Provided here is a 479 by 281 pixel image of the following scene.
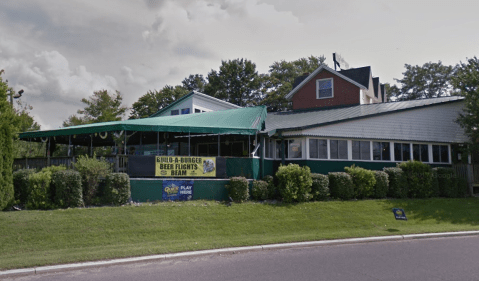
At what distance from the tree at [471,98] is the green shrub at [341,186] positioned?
8821mm

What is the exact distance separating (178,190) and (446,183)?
1369cm

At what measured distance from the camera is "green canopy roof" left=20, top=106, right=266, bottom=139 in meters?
15.8

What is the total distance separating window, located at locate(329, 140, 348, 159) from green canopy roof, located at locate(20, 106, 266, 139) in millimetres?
3857

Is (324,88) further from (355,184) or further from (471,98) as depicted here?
(355,184)

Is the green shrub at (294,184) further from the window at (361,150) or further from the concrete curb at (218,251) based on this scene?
the window at (361,150)

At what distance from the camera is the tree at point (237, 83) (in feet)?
166

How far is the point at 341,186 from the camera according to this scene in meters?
16.7

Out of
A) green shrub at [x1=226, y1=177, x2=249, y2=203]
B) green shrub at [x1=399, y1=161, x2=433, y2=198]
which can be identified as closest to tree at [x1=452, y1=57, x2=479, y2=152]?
green shrub at [x1=399, y1=161, x2=433, y2=198]

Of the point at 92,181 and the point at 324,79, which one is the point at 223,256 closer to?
the point at 92,181

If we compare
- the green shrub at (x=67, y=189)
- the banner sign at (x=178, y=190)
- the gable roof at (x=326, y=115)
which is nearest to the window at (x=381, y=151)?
the gable roof at (x=326, y=115)

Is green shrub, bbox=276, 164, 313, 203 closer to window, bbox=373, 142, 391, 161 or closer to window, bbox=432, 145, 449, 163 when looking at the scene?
window, bbox=373, 142, 391, 161

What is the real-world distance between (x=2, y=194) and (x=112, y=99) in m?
29.8

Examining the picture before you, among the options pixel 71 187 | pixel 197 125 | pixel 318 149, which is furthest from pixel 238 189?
pixel 71 187

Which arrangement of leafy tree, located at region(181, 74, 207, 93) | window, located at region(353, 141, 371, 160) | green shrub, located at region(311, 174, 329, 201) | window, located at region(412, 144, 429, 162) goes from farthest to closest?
leafy tree, located at region(181, 74, 207, 93) < window, located at region(412, 144, 429, 162) < window, located at region(353, 141, 371, 160) < green shrub, located at region(311, 174, 329, 201)
